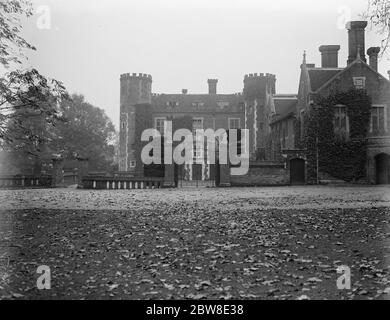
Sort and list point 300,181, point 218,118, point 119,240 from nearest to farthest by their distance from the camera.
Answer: point 119,240 < point 300,181 < point 218,118

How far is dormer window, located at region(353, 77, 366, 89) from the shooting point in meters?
30.7

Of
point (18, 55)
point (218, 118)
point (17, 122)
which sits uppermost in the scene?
point (218, 118)

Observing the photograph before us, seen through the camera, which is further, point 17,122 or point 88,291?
point 17,122

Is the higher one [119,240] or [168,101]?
[168,101]

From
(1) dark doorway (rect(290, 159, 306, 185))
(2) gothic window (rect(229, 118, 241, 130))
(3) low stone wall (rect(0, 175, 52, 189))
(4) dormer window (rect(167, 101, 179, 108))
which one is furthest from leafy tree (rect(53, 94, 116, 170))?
(1) dark doorway (rect(290, 159, 306, 185))

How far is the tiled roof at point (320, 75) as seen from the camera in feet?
104

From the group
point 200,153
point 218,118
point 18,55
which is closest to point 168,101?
point 218,118

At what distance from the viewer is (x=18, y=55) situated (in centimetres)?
986

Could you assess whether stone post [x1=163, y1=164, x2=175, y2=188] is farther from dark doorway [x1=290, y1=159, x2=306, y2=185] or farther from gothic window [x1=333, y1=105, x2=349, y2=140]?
gothic window [x1=333, y1=105, x2=349, y2=140]

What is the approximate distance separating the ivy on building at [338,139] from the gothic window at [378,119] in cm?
64

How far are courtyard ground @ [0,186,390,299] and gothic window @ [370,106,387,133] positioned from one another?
21699mm

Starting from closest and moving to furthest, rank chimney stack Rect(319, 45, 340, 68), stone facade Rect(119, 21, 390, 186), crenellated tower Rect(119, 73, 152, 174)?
stone facade Rect(119, 21, 390, 186) → chimney stack Rect(319, 45, 340, 68) → crenellated tower Rect(119, 73, 152, 174)
